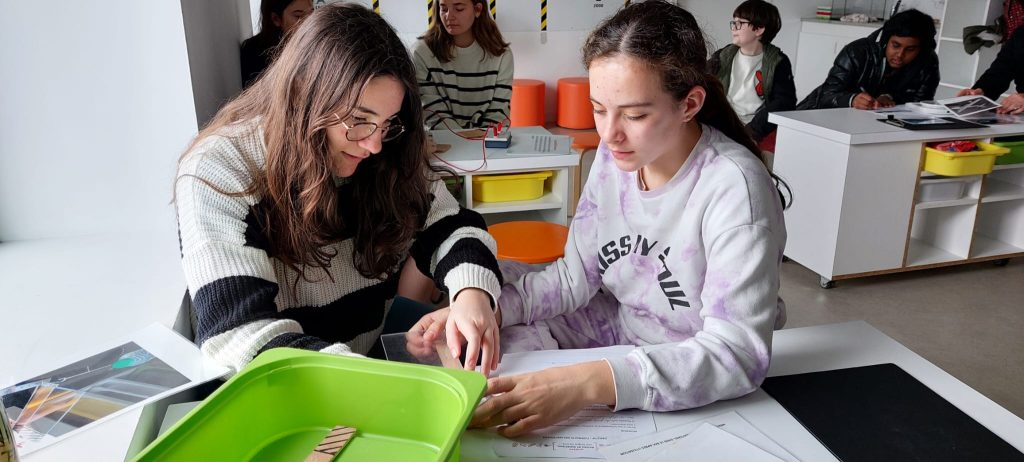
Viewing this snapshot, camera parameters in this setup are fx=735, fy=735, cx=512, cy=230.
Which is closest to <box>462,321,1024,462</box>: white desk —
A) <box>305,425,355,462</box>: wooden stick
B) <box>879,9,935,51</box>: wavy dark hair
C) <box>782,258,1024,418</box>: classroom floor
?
<box>305,425,355,462</box>: wooden stick

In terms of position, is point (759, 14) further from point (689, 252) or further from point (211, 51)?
point (689, 252)

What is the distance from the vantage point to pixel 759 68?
14.3 ft

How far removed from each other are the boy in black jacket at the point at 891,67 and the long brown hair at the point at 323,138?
3.05m

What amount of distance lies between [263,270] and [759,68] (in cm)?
387

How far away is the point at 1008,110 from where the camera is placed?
3.44m

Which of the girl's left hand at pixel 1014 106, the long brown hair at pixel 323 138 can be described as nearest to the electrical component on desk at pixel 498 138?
the long brown hair at pixel 323 138

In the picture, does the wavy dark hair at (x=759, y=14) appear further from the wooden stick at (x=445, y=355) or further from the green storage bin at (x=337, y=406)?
the green storage bin at (x=337, y=406)

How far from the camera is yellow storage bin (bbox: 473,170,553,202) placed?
9.18 ft

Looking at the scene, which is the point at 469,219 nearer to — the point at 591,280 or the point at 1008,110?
the point at 591,280

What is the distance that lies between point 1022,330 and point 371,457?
3.02m

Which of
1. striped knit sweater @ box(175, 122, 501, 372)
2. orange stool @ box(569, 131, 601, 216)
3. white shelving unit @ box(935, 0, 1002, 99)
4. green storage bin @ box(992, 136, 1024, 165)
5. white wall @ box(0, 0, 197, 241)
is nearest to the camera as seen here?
striped knit sweater @ box(175, 122, 501, 372)

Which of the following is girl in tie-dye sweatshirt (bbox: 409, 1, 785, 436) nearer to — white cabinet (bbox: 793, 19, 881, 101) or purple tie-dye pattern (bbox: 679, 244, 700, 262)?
purple tie-dye pattern (bbox: 679, 244, 700, 262)

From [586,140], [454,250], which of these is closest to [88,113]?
[454,250]

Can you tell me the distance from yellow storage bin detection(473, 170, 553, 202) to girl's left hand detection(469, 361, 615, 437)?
69.8 inches
